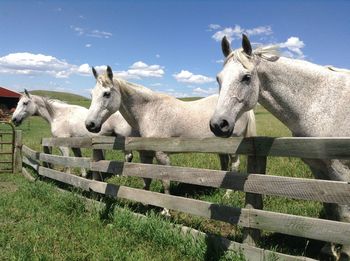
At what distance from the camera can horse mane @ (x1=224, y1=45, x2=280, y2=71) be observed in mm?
3896

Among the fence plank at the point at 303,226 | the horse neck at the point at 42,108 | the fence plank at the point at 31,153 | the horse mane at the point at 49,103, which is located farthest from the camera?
the horse neck at the point at 42,108

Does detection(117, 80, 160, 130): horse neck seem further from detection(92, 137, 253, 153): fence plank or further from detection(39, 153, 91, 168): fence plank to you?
detection(39, 153, 91, 168): fence plank

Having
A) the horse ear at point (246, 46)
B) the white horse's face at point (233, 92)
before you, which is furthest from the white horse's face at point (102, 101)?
the horse ear at point (246, 46)

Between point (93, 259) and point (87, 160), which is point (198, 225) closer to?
point (93, 259)

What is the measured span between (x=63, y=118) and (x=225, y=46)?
28.8 ft

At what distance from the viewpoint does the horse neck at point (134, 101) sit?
23.3 ft

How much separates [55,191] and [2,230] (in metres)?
2.23

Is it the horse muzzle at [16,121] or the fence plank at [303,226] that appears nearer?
the fence plank at [303,226]

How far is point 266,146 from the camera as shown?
3816 millimetres

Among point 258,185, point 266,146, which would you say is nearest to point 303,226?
point 258,185

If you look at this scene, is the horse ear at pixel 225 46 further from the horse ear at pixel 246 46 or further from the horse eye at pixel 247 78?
the horse eye at pixel 247 78

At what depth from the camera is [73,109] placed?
39.1ft

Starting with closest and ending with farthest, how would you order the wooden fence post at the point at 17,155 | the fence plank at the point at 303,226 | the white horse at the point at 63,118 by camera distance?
the fence plank at the point at 303,226
the white horse at the point at 63,118
the wooden fence post at the point at 17,155

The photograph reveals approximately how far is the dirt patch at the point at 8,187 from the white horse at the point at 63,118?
1652 mm
